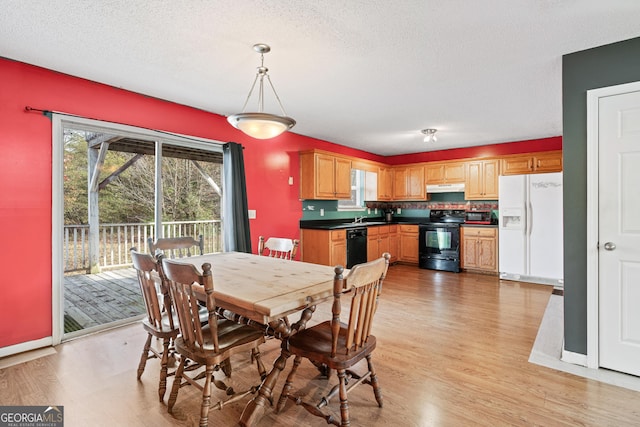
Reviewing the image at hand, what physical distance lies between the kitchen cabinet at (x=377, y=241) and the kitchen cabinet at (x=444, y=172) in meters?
1.36

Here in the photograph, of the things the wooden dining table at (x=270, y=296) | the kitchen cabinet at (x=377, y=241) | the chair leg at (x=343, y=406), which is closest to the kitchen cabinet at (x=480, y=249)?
the kitchen cabinet at (x=377, y=241)

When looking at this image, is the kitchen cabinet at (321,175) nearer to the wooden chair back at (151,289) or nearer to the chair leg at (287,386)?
the wooden chair back at (151,289)

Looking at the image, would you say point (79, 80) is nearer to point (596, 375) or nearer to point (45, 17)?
point (45, 17)

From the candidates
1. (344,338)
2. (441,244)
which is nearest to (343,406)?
(344,338)

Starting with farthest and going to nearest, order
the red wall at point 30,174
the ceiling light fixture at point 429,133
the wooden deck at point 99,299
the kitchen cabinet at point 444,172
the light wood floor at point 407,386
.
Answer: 1. the kitchen cabinet at point 444,172
2. the ceiling light fixture at point 429,133
3. the wooden deck at point 99,299
4. the red wall at point 30,174
5. the light wood floor at point 407,386

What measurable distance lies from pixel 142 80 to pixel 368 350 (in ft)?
9.90

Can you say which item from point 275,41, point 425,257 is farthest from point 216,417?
point 425,257

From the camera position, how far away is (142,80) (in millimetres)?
2953

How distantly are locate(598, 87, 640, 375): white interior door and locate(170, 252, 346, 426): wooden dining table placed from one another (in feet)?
6.73

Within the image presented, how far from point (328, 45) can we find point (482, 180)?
463cm

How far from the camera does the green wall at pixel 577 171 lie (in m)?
2.39

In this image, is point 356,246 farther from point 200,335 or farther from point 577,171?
point 200,335

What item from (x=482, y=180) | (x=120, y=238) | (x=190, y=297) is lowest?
(x=190, y=297)

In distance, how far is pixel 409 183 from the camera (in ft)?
22.4
